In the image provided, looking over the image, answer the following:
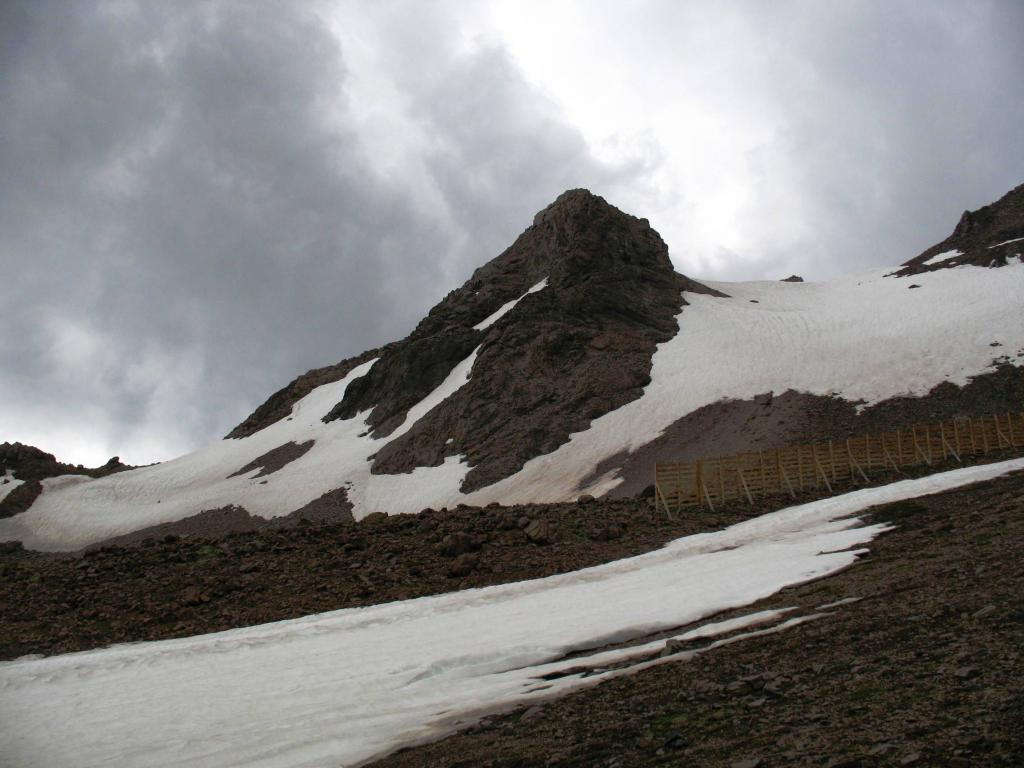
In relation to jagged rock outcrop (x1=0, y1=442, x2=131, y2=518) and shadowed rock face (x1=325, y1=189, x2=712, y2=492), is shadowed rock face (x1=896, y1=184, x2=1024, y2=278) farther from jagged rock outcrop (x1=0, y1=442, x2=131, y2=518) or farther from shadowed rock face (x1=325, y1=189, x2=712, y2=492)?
jagged rock outcrop (x1=0, y1=442, x2=131, y2=518)

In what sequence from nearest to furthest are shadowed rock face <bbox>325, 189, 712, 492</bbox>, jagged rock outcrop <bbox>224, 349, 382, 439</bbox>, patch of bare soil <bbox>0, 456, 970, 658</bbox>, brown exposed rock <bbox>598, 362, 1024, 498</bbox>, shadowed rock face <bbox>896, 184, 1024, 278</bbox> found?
patch of bare soil <bbox>0, 456, 970, 658</bbox> < brown exposed rock <bbox>598, 362, 1024, 498</bbox> < shadowed rock face <bbox>325, 189, 712, 492</bbox> < shadowed rock face <bbox>896, 184, 1024, 278</bbox> < jagged rock outcrop <bbox>224, 349, 382, 439</bbox>

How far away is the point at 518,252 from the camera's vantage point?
241 ft

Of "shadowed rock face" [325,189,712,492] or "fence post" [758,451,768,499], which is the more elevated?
"shadowed rock face" [325,189,712,492]

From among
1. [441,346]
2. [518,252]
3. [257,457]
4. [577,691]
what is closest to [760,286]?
[518,252]

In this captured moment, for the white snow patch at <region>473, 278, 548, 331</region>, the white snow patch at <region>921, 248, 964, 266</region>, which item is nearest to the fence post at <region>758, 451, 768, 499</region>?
the white snow patch at <region>473, 278, 548, 331</region>

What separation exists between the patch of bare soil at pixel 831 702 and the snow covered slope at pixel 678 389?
90.6ft

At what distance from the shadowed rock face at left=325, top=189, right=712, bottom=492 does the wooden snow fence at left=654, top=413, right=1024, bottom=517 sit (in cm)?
1765

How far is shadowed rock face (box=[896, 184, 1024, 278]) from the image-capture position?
5744 cm

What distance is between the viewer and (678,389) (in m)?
45.2

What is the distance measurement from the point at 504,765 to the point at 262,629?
377 inches

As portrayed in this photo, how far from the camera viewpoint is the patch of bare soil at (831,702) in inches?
209

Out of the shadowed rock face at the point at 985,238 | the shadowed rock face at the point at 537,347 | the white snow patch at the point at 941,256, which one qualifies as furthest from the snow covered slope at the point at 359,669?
the white snow patch at the point at 941,256

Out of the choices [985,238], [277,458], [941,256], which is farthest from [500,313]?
[985,238]

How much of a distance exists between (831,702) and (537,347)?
47471mm
